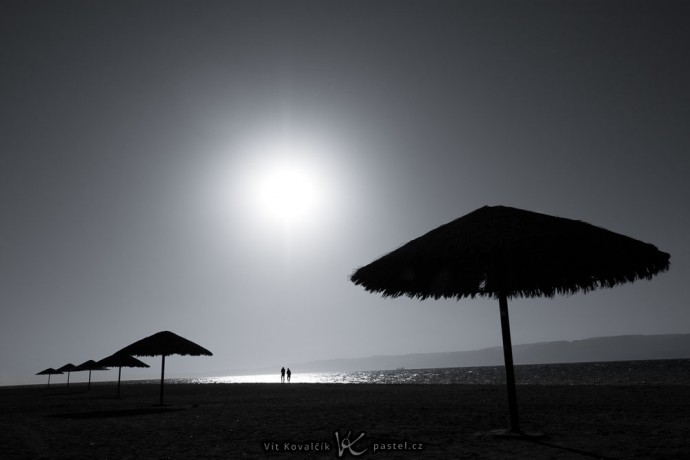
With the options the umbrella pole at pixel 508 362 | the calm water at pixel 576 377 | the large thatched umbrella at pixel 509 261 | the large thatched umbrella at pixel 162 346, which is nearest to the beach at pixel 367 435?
the umbrella pole at pixel 508 362

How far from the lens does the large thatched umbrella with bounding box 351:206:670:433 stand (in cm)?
679

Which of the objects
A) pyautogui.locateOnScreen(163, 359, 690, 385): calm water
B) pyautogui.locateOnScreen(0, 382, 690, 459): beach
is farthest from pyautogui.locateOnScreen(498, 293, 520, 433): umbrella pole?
pyautogui.locateOnScreen(163, 359, 690, 385): calm water

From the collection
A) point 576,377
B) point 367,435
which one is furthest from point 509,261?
point 576,377

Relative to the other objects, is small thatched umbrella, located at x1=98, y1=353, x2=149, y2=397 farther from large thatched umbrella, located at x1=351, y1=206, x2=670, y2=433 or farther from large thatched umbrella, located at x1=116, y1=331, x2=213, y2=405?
large thatched umbrella, located at x1=351, y1=206, x2=670, y2=433

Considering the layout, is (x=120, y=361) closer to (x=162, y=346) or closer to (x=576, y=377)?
(x=162, y=346)

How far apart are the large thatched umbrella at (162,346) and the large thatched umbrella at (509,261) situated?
42.9ft

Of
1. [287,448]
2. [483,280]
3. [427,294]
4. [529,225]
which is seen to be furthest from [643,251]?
[287,448]

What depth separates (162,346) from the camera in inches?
723

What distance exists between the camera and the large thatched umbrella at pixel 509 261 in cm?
679

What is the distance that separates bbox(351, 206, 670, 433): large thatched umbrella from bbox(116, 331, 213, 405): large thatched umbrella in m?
13.1

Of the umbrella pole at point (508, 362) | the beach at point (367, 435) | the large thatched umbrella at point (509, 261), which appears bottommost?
the beach at point (367, 435)

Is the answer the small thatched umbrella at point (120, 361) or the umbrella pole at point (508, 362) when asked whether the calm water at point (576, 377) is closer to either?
the small thatched umbrella at point (120, 361)

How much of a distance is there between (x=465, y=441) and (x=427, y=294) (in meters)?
2.85

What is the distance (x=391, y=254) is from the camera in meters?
8.06
